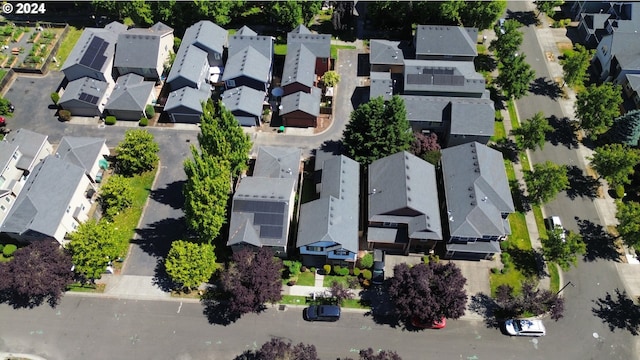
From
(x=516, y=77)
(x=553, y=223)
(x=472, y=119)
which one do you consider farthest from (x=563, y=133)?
(x=553, y=223)

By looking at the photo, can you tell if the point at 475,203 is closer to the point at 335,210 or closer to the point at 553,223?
the point at 553,223

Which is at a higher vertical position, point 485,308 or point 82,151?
point 82,151

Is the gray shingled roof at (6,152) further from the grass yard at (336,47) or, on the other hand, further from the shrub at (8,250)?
the grass yard at (336,47)

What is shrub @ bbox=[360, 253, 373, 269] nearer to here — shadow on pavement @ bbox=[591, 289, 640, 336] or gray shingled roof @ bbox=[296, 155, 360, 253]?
gray shingled roof @ bbox=[296, 155, 360, 253]

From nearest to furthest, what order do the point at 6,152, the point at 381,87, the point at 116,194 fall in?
the point at 116,194, the point at 6,152, the point at 381,87

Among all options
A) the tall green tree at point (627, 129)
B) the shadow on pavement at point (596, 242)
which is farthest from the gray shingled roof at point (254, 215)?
the tall green tree at point (627, 129)

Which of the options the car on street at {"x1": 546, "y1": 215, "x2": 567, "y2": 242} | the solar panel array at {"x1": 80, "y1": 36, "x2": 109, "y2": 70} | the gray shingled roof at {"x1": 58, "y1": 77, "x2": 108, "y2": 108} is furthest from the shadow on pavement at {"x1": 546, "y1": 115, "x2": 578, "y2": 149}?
the solar panel array at {"x1": 80, "y1": 36, "x2": 109, "y2": 70}
